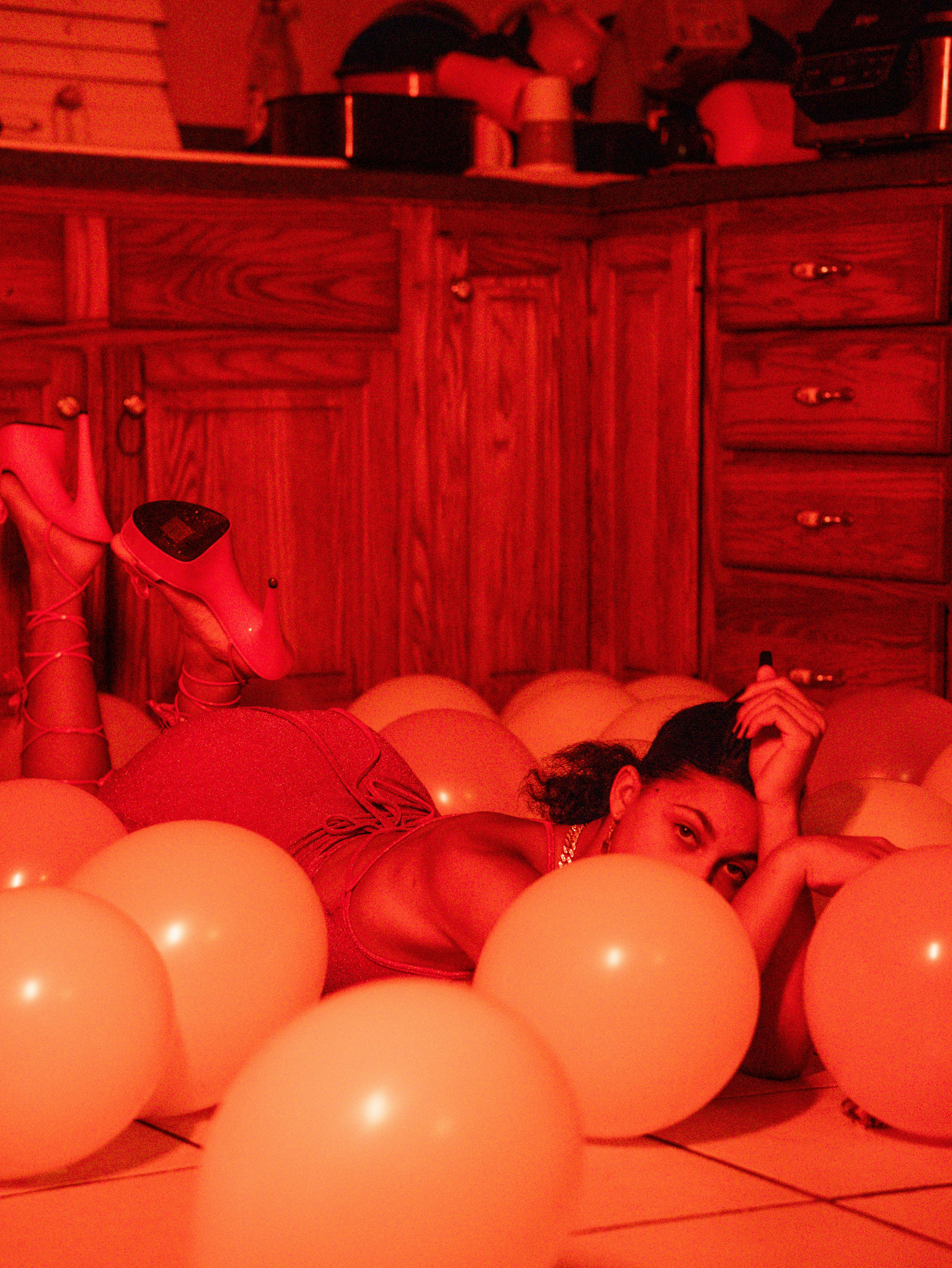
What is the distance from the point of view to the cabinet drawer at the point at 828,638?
245 centimetres

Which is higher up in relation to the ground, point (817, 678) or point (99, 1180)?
point (817, 678)

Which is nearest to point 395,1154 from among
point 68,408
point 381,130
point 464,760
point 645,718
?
point 464,760

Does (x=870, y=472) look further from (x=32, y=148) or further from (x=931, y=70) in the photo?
(x=32, y=148)

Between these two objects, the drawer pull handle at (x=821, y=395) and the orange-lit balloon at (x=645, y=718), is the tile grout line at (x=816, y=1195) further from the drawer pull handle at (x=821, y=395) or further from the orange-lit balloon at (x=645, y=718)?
the drawer pull handle at (x=821, y=395)

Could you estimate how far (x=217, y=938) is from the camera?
1.28 meters

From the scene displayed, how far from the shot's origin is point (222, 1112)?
96cm

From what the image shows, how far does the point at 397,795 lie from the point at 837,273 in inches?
45.6

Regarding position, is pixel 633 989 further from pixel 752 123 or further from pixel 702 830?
pixel 752 123

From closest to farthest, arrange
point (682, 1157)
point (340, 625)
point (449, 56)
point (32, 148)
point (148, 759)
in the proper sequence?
point (682, 1157) < point (148, 759) < point (32, 148) < point (340, 625) < point (449, 56)

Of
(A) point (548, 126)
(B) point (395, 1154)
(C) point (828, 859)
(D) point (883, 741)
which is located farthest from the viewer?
(A) point (548, 126)

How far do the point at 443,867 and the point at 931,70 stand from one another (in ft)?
5.12

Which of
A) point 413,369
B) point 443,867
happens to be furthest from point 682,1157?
point 413,369

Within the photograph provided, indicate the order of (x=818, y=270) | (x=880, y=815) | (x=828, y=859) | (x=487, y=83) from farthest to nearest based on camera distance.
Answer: (x=487, y=83), (x=818, y=270), (x=880, y=815), (x=828, y=859)

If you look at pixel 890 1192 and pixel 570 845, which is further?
pixel 570 845
